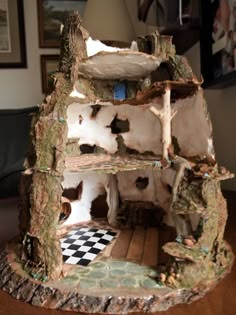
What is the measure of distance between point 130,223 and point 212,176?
1.54 feet

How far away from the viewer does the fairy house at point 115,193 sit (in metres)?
0.84

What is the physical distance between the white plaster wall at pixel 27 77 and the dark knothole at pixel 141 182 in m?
1.33

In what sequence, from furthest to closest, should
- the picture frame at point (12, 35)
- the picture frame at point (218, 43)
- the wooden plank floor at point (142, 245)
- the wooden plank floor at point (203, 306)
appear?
the picture frame at point (12, 35)
the picture frame at point (218, 43)
the wooden plank floor at point (142, 245)
the wooden plank floor at point (203, 306)

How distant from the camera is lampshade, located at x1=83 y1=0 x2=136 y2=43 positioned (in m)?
1.78

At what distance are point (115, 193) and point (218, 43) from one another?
29.8 inches

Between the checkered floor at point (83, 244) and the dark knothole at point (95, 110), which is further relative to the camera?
the dark knothole at point (95, 110)

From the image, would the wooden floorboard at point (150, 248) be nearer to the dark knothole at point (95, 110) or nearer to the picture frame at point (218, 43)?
the dark knothole at point (95, 110)

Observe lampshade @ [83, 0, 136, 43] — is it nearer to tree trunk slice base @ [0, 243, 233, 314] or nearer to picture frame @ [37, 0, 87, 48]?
picture frame @ [37, 0, 87, 48]

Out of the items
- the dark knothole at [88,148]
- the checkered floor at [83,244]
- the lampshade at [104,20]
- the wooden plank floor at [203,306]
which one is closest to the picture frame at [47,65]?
the lampshade at [104,20]

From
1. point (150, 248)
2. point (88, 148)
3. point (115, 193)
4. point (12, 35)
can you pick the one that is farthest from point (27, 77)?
point (150, 248)

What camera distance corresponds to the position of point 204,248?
2.87 feet

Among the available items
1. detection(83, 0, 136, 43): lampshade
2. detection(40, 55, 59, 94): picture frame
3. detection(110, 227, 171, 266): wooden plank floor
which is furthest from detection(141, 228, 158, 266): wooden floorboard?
detection(40, 55, 59, 94): picture frame

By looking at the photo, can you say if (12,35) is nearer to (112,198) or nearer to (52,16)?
(52,16)

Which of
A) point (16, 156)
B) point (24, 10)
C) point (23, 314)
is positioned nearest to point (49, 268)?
point (23, 314)
